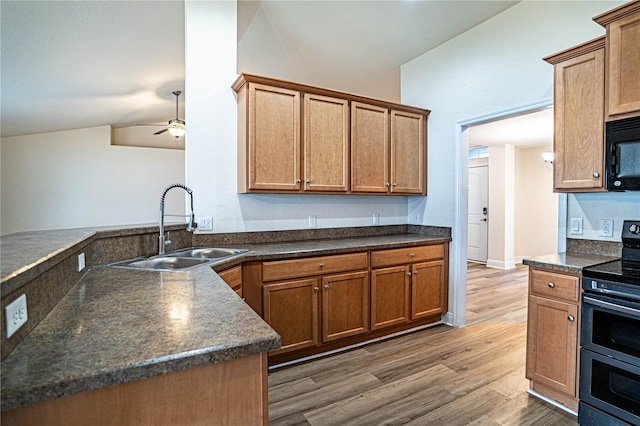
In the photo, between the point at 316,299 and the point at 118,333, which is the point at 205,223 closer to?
the point at 316,299

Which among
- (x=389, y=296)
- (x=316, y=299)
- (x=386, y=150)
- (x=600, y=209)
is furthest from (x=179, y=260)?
(x=600, y=209)

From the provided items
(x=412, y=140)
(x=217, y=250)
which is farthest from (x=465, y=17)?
(x=217, y=250)

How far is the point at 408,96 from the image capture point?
3.92 meters

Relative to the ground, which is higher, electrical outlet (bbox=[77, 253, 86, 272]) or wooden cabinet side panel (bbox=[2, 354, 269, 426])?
electrical outlet (bbox=[77, 253, 86, 272])

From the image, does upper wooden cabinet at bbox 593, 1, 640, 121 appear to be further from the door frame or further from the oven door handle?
the door frame

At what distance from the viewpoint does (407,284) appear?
3119mm

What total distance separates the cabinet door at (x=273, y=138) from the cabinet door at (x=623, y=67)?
2.12 m

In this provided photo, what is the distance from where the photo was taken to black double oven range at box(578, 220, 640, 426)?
1682 mm

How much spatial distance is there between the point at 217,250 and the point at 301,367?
1122 millimetres

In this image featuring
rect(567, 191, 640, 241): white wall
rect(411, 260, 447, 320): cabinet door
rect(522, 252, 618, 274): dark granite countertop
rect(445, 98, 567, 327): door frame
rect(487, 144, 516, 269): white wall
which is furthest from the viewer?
rect(487, 144, 516, 269): white wall

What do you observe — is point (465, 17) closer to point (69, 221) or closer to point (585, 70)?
point (585, 70)

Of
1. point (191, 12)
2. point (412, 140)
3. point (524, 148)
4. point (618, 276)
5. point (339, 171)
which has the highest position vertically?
point (191, 12)

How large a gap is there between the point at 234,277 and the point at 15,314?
1.43m

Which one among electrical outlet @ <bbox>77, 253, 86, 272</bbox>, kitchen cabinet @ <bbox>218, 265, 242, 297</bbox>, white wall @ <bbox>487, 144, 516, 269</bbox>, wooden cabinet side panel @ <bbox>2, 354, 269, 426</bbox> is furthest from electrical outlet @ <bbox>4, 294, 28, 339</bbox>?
white wall @ <bbox>487, 144, 516, 269</bbox>
